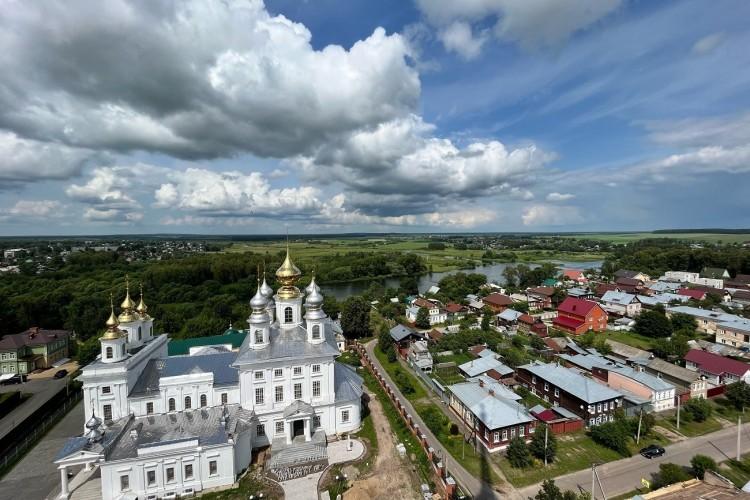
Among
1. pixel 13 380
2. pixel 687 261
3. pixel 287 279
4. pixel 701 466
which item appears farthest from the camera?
pixel 687 261

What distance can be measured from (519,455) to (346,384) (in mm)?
9700

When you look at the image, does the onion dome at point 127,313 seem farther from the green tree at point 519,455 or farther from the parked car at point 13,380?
the green tree at point 519,455

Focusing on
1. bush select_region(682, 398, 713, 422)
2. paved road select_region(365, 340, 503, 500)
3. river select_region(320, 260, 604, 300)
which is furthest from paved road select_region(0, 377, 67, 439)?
river select_region(320, 260, 604, 300)

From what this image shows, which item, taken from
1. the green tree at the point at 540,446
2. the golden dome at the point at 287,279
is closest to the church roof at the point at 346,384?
the golden dome at the point at 287,279

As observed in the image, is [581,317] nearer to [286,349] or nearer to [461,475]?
[461,475]

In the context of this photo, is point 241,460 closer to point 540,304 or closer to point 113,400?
point 113,400

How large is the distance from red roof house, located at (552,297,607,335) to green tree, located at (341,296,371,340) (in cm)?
2331

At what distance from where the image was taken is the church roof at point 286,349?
18.7 metres

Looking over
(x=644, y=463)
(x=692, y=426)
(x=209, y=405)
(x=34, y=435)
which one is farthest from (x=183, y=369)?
(x=692, y=426)

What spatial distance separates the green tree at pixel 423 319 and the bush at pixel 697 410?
81.4ft

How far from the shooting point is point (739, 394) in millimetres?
21609

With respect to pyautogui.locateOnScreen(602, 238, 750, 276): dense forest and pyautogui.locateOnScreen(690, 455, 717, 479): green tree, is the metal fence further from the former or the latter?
pyautogui.locateOnScreen(602, 238, 750, 276): dense forest

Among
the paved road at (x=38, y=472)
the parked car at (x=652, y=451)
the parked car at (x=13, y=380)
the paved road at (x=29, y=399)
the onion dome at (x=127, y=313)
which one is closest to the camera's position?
the paved road at (x=38, y=472)

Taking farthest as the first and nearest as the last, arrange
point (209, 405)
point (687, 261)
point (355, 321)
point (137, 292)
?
point (687, 261)
point (137, 292)
point (355, 321)
point (209, 405)
